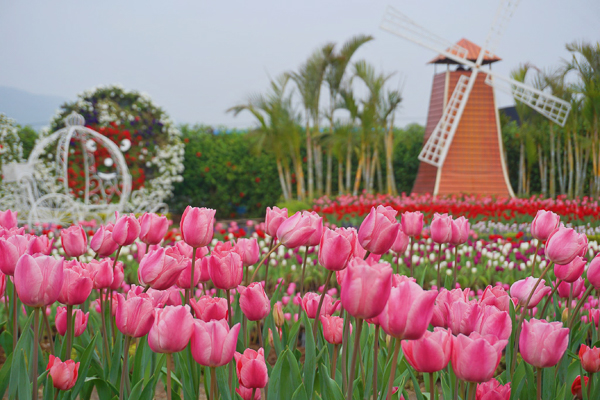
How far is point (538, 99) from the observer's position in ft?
46.0

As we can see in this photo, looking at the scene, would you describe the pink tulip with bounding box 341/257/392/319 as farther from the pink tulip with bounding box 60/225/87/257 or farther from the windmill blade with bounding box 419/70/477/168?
the windmill blade with bounding box 419/70/477/168

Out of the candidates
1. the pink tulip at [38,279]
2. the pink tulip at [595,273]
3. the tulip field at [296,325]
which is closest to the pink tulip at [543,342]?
the tulip field at [296,325]

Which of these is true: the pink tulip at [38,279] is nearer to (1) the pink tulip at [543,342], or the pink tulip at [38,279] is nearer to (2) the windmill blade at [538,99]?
(1) the pink tulip at [543,342]

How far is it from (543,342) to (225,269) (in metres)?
0.60

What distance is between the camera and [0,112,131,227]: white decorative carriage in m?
→ 7.06

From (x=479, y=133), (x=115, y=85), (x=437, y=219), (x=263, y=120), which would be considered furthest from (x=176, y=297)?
(x=479, y=133)

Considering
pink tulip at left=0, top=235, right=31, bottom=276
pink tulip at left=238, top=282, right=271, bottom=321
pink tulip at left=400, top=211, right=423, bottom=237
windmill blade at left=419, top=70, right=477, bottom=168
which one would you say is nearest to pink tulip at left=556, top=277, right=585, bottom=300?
pink tulip at left=400, top=211, right=423, bottom=237

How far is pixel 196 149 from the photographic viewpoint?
44.5 ft

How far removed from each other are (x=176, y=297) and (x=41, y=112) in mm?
→ 165384

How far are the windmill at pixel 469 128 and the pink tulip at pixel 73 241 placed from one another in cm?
1278

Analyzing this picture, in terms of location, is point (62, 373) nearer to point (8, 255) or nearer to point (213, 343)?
point (8, 255)

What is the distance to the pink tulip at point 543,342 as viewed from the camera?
33.5 inches

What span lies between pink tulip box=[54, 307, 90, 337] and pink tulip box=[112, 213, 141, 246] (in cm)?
20

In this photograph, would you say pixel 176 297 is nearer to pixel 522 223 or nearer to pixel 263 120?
pixel 522 223
